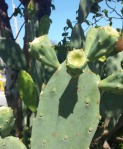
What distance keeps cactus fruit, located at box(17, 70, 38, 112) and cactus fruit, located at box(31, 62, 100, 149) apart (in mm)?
315

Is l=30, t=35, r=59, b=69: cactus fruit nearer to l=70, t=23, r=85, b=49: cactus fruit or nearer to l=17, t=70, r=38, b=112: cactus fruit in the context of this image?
l=17, t=70, r=38, b=112: cactus fruit

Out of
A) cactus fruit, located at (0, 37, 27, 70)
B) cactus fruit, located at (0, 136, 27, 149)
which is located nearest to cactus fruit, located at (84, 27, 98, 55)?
cactus fruit, located at (0, 136, 27, 149)

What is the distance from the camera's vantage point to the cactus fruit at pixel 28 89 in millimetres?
2242

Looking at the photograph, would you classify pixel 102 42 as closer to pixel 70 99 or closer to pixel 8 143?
pixel 70 99

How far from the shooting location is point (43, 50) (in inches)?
72.7

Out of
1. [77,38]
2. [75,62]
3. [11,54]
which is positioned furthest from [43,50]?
[11,54]

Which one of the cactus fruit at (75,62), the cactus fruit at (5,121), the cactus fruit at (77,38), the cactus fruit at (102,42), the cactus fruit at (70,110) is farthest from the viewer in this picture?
the cactus fruit at (77,38)

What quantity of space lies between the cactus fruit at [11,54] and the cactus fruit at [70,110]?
1.08 metres

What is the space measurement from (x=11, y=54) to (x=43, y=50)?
1.17m

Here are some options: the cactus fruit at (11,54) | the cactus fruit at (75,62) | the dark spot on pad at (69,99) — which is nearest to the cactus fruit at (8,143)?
the dark spot on pad at (69,99)

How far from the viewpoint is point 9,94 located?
3277 mm

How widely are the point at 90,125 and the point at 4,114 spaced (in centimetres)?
48

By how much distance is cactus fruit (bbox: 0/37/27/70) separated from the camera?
9.70 ft

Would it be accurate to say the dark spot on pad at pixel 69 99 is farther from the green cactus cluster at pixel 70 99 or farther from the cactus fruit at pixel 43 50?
the cactus fruit at pixel 43 50
